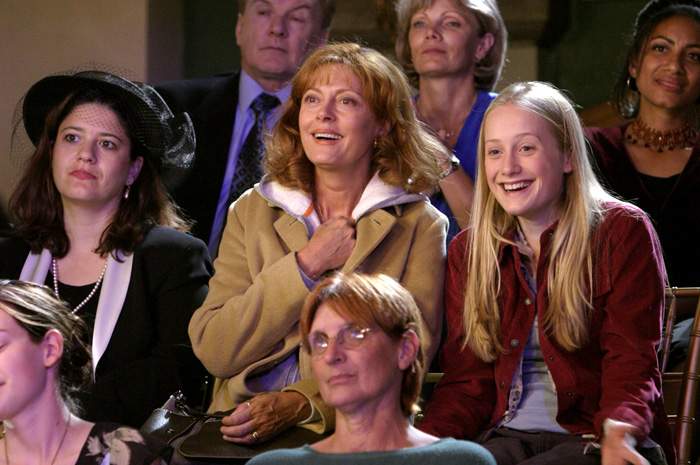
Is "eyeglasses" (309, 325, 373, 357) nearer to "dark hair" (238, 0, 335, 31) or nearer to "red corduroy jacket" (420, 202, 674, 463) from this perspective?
"red corduroy jacket" (420, 202, 674, 463)

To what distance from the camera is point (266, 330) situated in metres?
3.43

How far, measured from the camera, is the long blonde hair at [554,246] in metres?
3.19

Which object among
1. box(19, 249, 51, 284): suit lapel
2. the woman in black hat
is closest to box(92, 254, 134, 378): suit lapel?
the woman in black hat

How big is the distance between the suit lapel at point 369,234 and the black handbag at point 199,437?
16.5 inches

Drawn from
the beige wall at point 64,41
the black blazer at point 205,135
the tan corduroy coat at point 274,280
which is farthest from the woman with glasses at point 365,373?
the beige wall at point 64,41

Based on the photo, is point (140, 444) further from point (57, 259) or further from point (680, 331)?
point (680, 331)

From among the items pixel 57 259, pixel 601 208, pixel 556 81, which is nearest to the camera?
pixel 601 208

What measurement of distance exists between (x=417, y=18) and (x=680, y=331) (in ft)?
3.93

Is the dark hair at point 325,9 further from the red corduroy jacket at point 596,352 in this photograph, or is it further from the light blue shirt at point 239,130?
the red corduroy jacket at point 596,352

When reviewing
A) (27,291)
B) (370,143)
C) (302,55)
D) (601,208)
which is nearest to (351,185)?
(370,143)

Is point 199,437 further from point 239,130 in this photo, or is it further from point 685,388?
point 239,130

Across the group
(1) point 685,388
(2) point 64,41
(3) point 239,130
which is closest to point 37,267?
(3) point 239,130

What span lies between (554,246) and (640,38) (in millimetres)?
1490

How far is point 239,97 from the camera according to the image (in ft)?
15.6
